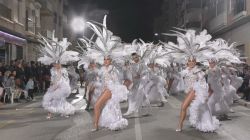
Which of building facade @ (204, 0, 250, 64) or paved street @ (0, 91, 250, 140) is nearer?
paved street @ (0, 91, 250, 140)

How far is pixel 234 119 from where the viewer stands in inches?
563

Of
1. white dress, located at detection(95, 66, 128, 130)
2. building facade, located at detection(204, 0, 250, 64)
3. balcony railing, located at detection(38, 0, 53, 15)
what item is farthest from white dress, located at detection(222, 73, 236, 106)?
balcony railing, located at detection(38, 0, 53, 15)

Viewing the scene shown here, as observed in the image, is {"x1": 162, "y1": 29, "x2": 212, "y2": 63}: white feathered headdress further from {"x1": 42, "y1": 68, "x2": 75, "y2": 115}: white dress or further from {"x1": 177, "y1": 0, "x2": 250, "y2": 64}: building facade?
{"x1": 177, "y1": 0, "x2": 250, "y2": 64}: building facade

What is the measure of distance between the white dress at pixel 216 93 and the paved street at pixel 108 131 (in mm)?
455

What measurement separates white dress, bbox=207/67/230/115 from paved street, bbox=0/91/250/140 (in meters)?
0.45

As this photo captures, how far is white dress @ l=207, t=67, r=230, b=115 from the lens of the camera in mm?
13242

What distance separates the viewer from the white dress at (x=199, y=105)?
11633mm

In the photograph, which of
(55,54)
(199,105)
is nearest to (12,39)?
(55,54)

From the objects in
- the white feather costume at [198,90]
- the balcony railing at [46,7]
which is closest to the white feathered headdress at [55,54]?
the white feather costume at [198,90]

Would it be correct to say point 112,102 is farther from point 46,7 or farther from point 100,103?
point 46,7

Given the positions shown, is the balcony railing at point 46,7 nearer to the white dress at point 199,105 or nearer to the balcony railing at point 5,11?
the balcony railing at point 5,11

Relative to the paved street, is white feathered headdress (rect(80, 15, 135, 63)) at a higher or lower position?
higher

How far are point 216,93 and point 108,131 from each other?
3.46 m

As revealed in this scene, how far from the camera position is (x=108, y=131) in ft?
38.6
